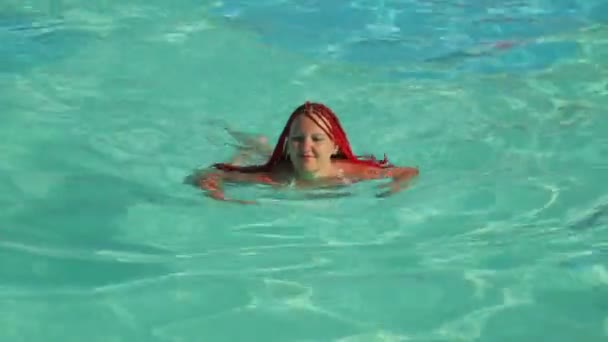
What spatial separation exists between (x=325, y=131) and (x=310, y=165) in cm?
19

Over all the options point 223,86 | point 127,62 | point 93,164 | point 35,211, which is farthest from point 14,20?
point 35,211

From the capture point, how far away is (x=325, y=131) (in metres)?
4.71

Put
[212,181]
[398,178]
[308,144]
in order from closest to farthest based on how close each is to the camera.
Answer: [308,144] → [212,181] → [398,178]

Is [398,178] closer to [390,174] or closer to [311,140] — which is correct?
[390,174]

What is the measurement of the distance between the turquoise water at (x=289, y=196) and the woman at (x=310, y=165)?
0.10 m

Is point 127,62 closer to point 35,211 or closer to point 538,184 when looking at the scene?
point 35,211

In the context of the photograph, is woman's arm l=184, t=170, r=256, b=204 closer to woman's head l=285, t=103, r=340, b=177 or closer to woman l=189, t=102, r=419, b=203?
woman l=189, t=102, r=419, b=203

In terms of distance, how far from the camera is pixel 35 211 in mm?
4688

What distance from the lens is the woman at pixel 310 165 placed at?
4.69m

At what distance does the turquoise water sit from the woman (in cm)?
10

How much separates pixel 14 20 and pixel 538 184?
16.3 ft

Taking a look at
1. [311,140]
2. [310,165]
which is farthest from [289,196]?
[311,140]

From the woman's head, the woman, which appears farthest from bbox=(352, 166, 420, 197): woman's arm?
the woman's head

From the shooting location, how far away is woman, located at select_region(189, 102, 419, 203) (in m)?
4.69
